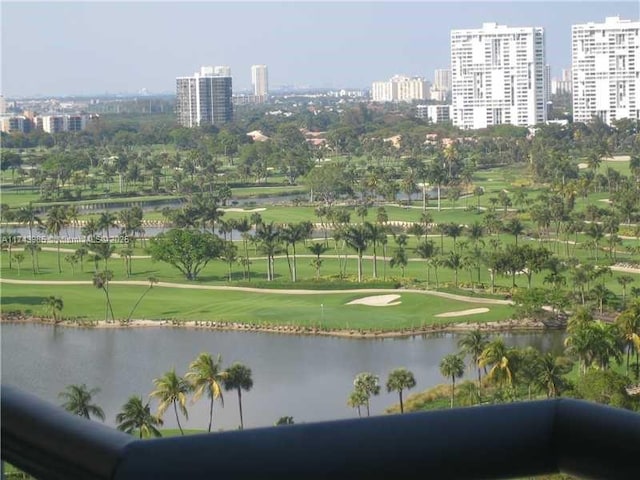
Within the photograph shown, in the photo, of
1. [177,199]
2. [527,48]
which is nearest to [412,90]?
[527,48]

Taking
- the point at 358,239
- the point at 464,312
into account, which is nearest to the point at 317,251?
the point at 358,239

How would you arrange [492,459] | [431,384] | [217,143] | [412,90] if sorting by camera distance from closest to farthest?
[492,459] < [431,384] < [217,143] < [412,90]

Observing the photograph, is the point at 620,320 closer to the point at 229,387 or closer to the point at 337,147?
the point at 229,387

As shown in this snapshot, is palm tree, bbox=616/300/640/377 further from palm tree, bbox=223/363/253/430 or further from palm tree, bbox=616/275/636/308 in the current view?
palm tree, bbox=616/275/636/308

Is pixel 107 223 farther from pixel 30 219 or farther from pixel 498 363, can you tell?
pixel 498 363

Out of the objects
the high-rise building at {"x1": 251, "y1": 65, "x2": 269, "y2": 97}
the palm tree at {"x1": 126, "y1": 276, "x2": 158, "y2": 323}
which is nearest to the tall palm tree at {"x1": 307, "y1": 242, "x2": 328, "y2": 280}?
the palm tree at {"x1": 126, "y1": 276, "x2": 158, "y2": 323}

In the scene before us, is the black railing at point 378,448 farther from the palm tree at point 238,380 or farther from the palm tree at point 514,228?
the palm tree at point 514,228
